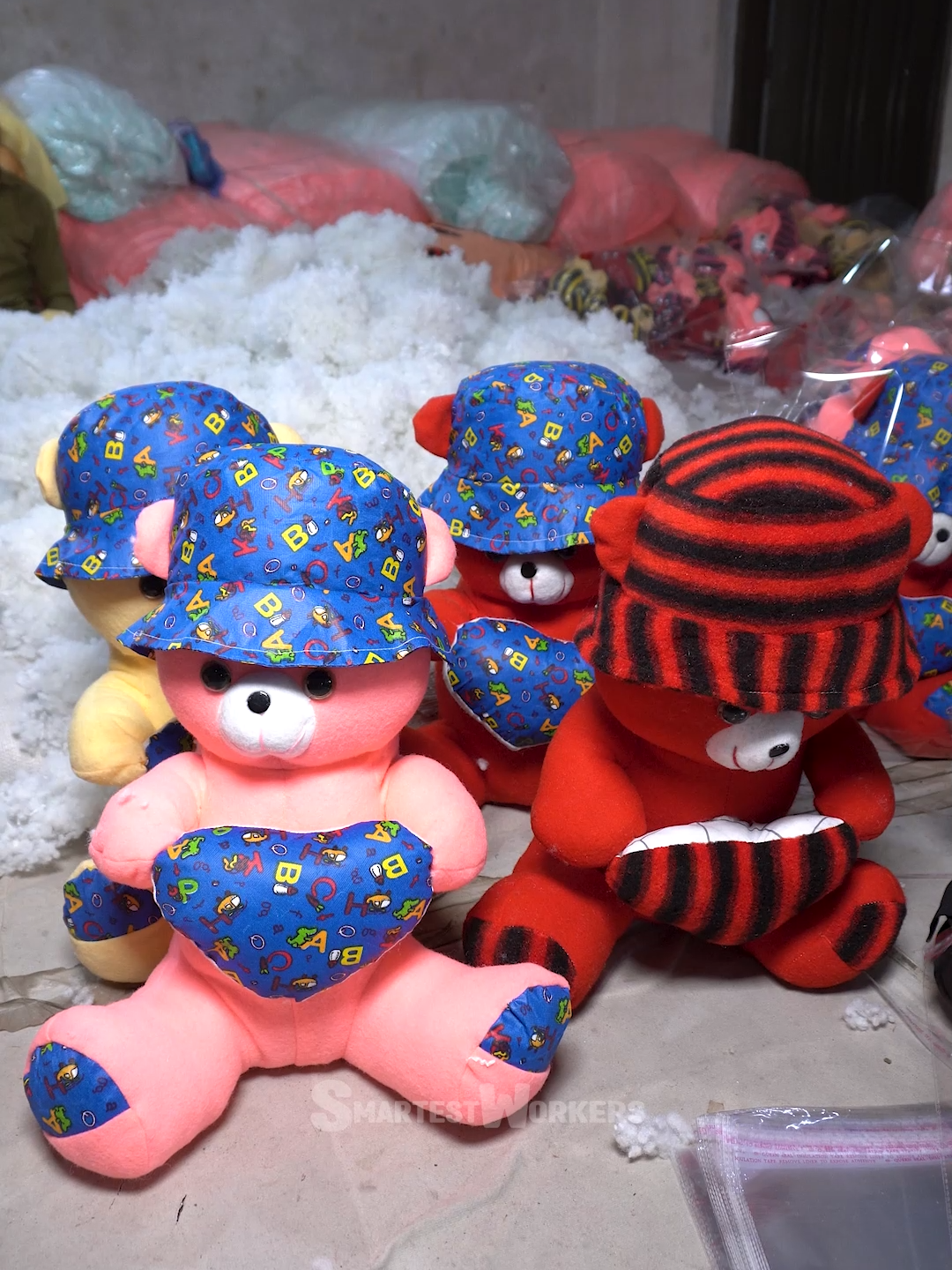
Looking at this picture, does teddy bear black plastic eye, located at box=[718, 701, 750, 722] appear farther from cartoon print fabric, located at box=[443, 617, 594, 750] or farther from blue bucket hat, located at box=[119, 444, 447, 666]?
cartoon print fabric, located at box=[443, 617, 594, 750]

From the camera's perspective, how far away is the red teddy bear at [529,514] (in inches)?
Result: 47.3

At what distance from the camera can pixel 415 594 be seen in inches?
35.3

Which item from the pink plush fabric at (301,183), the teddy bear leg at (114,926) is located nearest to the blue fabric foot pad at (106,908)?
the teddy bear leg at (114,926)

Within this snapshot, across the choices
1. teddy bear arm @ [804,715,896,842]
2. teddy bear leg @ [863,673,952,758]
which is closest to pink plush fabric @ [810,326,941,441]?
teddy bear leg @ [863,673,952,758]

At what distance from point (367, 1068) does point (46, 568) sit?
1.91 feet

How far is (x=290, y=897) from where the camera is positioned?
2.59 feet

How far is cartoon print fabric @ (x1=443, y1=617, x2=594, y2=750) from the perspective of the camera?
3.94 ft

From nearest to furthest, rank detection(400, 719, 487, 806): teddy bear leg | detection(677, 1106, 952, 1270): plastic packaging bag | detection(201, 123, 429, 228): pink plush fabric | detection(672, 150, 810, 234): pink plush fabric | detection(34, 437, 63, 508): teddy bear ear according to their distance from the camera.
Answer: detection(677, 1106, 952, 1270): plastic packaging bag
detection(34, 437, 63, 508): teddy bear ear
detection(400, 719, 487, 806): teddy bear leg
detection(201, 123, 429, 228): pink plush fabric
detection(672, 150, 810, 234): pink plush fabric

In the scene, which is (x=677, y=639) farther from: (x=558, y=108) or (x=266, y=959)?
(x=558, y=108)

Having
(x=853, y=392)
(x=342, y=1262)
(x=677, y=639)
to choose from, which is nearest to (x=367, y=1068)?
(x=342, y=1262)

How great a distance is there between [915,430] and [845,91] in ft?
7.68

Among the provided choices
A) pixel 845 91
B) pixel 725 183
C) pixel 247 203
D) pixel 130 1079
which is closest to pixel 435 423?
pixel 130 1079

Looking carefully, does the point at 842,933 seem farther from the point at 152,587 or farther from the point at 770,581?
the point at 152,587

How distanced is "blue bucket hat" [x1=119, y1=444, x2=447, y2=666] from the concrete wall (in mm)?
2414
